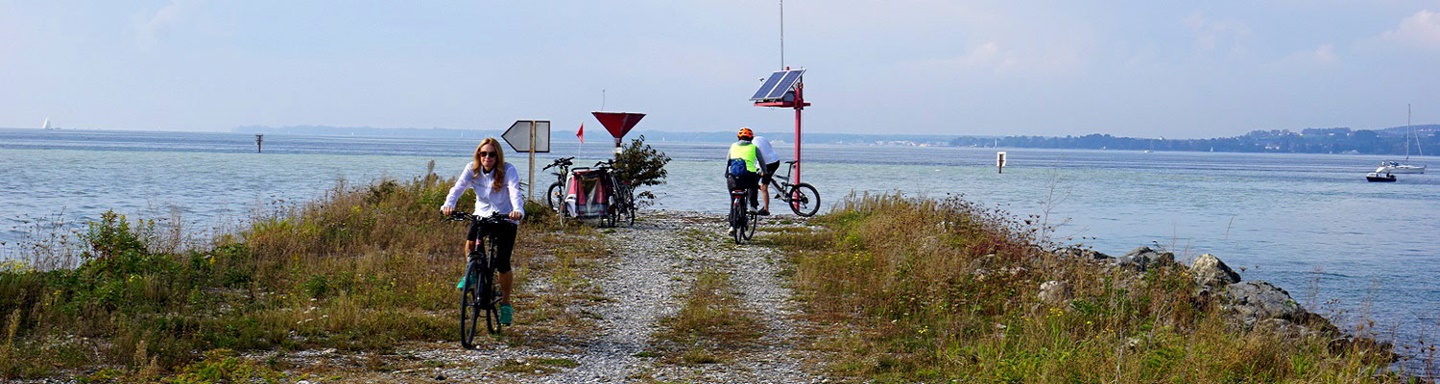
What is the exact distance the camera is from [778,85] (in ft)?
82.7

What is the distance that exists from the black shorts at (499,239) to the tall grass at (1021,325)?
7.71 feet

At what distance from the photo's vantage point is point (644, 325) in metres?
10.1

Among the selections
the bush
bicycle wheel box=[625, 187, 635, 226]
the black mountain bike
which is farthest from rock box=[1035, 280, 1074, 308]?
the bush

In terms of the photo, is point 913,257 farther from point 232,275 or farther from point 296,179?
point 296,179

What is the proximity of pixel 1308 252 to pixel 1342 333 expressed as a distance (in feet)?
46.5

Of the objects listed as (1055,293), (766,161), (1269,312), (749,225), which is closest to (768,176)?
(766,161)

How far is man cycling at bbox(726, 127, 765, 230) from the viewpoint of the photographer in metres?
17.5

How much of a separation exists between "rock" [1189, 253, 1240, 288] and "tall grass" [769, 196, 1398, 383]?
4.82 ft

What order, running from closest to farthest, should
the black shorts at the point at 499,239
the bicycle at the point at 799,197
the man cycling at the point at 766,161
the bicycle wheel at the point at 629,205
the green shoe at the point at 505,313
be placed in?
1. the black shorts at the point at 499,239
2. the green shoe at the point at 505,313
3. the man cycling at the point at 766,161
4. the bicycle wheel at the point at 629,205
5. the bicycle at the point at 799,197

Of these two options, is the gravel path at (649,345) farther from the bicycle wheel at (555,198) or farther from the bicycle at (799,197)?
the bicycle at (799,197)

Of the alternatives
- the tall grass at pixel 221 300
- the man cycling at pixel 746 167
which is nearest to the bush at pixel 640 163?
the man cycling at pixel 746 167

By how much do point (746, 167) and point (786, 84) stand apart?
24.9ft

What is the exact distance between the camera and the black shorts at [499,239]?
8.86m

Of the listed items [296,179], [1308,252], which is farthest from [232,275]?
[296,179]
